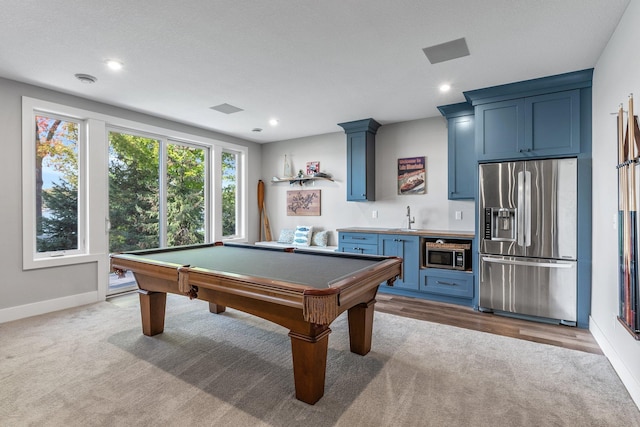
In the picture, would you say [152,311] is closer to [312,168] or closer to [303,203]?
[303,203]

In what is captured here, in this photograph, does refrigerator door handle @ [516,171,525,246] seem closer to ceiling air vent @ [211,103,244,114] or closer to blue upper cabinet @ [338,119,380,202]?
blue upper cabinet @ [338,119,380,202]

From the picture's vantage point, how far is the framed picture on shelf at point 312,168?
5704 mm

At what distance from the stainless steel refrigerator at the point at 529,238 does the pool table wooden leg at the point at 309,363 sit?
247 cm

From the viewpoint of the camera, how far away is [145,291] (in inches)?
113

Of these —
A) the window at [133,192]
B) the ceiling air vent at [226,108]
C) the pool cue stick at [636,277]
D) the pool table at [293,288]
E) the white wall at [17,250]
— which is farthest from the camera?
the window at [133,192]

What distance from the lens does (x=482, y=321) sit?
3.33 m

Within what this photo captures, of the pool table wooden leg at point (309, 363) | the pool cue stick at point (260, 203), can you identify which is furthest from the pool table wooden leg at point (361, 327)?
the pool cue stick at point (260, 203)

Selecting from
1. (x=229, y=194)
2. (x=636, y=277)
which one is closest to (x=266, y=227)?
(x=229, y=194)

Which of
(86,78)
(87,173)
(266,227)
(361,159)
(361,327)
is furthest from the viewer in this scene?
(266,227)

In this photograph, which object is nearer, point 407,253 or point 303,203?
point 407,253

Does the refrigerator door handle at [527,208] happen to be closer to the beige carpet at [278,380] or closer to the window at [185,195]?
the beige carpet at [278,380]

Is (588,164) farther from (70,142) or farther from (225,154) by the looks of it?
(70,142)

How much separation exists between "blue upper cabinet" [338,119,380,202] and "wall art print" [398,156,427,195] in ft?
1.45

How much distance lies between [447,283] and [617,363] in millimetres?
1773
